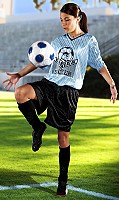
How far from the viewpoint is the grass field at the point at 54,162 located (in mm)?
5395

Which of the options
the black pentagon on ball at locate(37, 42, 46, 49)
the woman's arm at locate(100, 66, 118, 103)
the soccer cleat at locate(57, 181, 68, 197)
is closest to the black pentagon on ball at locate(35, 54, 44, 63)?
the black pentagon on ball at locate(37, 42, 46, 49)

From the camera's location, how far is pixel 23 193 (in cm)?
522

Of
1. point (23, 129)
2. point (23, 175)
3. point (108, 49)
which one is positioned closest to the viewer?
point (23, 175)

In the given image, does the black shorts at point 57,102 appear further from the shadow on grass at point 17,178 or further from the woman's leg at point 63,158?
the shadow on grass at point 17,178

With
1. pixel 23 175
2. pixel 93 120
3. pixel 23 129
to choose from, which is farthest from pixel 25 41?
pixel 23 175

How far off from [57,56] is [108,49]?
35.5 meters

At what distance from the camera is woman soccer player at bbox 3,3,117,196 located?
5207mm

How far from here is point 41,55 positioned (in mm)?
5379

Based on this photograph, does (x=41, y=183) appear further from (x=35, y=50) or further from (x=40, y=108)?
(x=35, y=50)

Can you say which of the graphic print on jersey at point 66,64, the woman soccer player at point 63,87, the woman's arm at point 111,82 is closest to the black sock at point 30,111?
the woman soccer player at point 63,87

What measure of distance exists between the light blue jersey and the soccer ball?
0.06 m

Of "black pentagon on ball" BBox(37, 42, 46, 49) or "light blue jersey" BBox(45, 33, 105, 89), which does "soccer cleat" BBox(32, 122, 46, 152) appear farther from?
"black pentagon on ball" BBox(37, 42, 46, 49)

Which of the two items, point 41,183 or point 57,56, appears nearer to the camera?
point 57,56

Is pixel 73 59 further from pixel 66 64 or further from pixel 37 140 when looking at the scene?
pixel 37 140
